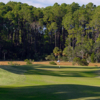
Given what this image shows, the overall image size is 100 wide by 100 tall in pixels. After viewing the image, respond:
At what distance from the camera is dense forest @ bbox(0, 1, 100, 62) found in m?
44.1

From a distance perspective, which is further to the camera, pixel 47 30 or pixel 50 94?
pixel 47 30

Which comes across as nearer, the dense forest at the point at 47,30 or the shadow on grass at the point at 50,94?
the shadow on grass at the point at 50,94

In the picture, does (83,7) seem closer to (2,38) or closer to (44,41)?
(44,41)

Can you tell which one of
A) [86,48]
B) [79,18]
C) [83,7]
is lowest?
[86,48]

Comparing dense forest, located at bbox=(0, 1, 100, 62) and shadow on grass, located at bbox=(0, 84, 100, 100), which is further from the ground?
dense forest, located at bbox=(0, 1, 100, 62)

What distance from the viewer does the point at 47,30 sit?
5072 centimetres

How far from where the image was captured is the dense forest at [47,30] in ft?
145

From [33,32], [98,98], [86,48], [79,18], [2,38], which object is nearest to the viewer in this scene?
[98,98]

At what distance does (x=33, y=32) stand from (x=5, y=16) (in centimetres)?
883

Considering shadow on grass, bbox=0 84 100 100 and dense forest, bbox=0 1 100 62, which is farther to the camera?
dense forest, bbox=0 1 100 62

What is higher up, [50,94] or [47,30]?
[47,30]

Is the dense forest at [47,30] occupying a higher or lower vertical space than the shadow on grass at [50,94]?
higher

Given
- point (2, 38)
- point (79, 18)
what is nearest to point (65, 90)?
point (79, 18)

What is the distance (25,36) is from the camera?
52.2 metres
